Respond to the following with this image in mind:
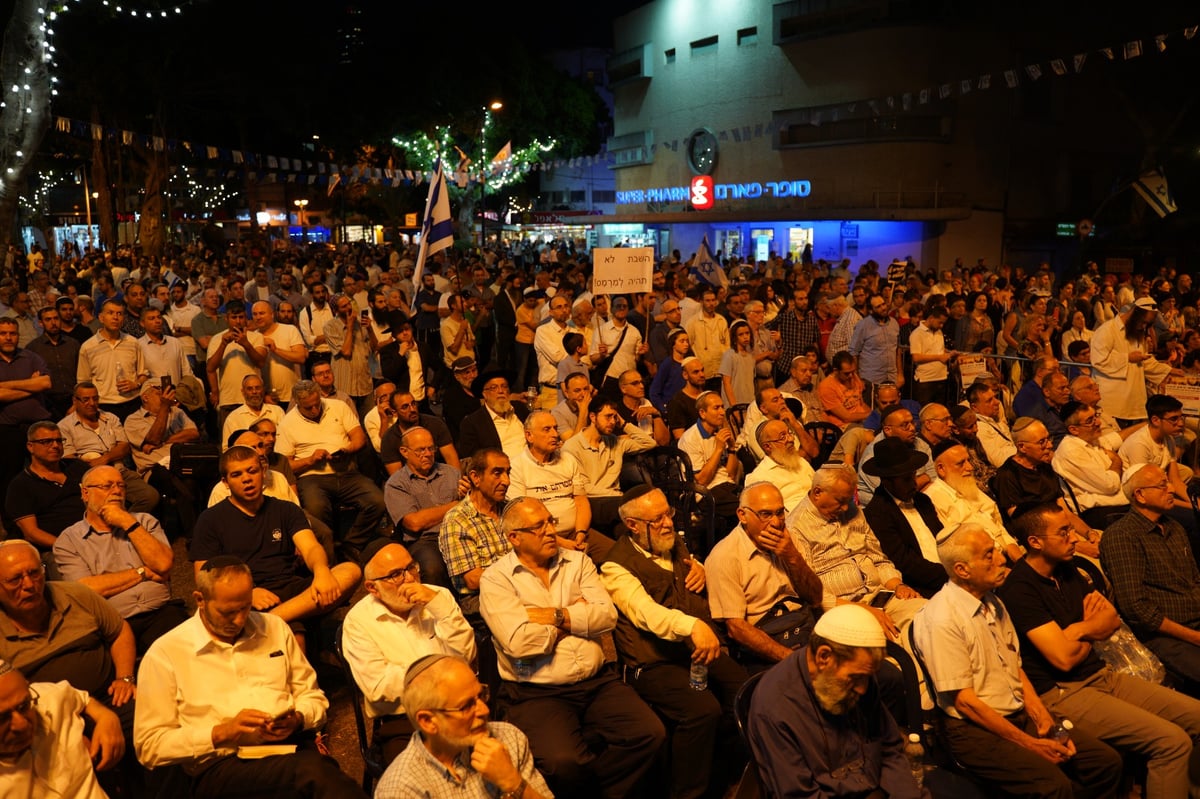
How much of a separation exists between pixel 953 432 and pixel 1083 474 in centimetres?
90

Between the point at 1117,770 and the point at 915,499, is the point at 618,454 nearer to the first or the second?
the point at 915,499

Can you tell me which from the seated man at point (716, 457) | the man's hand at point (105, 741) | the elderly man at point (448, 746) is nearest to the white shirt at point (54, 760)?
the man's hand at point (105, 741)

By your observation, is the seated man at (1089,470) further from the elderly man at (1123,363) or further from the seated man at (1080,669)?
the elderly man at (1123,363)

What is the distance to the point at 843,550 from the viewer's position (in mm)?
5289

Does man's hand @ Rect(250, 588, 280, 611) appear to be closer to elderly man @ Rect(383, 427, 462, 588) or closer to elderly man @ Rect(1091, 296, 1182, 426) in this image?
elderly man @ Rect(383, 427, 462, 588)

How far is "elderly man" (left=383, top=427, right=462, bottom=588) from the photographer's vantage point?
621 cm

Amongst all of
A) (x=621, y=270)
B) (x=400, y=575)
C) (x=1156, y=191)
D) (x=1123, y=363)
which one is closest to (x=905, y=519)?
(x=400, y=575)

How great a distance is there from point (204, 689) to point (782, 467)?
3793 mm

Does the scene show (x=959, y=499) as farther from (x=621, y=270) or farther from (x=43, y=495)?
(x=621, y=270)

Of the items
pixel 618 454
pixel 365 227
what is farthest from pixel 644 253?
pixel 365 227

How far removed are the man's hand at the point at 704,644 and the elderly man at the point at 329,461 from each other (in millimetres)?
3395

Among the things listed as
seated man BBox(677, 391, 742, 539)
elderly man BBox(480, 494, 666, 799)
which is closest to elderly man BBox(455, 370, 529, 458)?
seated man BBox(677, 391, 742, 539)

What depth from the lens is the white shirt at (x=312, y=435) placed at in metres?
7.30

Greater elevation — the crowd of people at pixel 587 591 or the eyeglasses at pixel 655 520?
the eyeglasses at pixel 655 520
